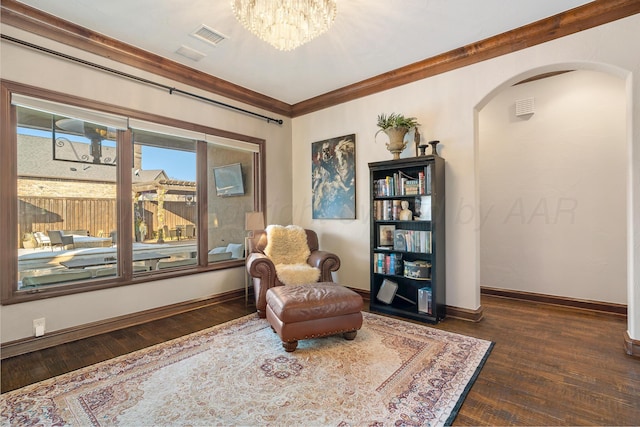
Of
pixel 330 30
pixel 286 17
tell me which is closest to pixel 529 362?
pixel 286 17

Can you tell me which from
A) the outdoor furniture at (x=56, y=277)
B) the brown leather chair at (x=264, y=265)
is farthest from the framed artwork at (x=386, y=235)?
the outdoor furniture at (x=56, y=277)

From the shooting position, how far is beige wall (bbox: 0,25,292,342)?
2553mm

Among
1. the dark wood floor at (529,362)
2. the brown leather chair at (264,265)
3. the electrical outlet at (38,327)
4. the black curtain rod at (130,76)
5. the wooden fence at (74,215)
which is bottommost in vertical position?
the dark wood floor at (529,362)

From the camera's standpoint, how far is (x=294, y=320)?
2.45 metres

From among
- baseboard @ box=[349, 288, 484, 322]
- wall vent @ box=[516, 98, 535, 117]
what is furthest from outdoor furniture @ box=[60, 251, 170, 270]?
wall vent @ box=[516, 98, 535, 117]

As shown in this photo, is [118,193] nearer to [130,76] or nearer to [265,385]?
[130,76]

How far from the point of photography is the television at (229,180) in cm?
414

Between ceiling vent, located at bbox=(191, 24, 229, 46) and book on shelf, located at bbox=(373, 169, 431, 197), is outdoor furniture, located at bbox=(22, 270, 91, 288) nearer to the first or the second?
ceiling vent, located at bbox=(191, 24, 229, 46)

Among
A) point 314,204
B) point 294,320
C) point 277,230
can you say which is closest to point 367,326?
point 294,320

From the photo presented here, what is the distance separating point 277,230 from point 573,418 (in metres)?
3.12

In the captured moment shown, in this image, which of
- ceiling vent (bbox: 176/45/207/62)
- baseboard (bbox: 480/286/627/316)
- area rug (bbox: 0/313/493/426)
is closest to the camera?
area rug (bbox: 0/313/493/426)

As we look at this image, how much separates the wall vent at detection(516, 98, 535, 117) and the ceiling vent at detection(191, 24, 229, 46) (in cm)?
372

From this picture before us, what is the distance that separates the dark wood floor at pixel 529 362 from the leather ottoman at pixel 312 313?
101 cm

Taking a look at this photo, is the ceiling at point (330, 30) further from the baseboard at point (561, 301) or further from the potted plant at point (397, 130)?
the baseboard at point (561, 301)
